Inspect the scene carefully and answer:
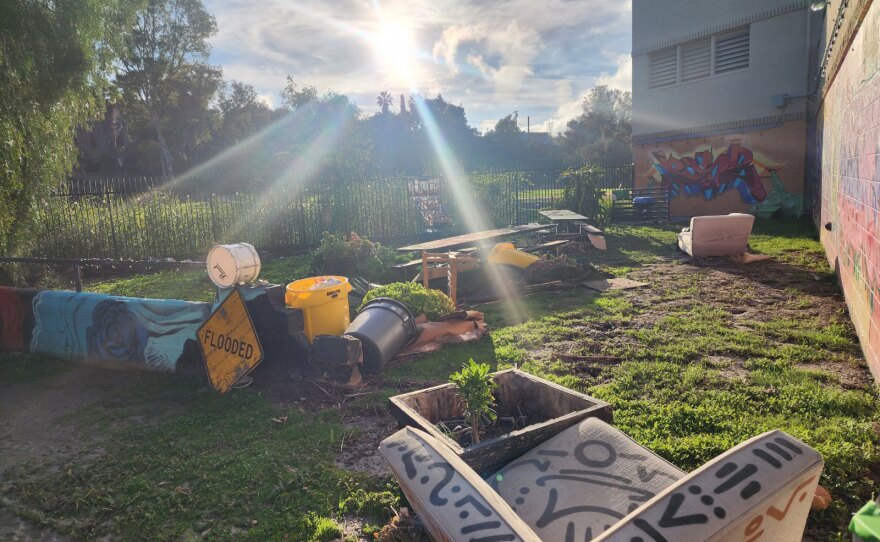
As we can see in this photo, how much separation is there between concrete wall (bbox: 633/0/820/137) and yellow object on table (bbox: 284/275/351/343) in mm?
16829

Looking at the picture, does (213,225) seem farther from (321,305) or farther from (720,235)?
(720,235)

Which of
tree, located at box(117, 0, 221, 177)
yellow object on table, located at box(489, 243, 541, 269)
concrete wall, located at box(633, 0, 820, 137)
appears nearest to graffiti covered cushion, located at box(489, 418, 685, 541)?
yellow object on table, located at box(489, 243, 541, 269)

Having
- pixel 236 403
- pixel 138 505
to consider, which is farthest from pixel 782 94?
pixel 138 505

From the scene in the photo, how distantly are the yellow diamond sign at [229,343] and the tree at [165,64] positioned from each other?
125 feet

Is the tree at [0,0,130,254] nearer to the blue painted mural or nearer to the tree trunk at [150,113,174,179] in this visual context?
the blue painted mural

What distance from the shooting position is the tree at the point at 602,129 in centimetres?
4772

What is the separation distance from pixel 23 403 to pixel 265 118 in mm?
48813

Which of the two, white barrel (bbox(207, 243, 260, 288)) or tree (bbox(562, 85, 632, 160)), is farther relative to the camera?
tree (bbox(562, 85, 632, 160))

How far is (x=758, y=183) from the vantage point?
1767 centimetres

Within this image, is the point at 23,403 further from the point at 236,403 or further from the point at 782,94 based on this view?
the point at 782,94

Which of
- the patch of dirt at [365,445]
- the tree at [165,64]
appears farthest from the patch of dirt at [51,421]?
the tree at [165,64]

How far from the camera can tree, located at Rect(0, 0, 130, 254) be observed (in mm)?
8641

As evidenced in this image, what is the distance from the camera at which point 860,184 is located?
18.6 ft

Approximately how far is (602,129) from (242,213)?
47.5 metres
